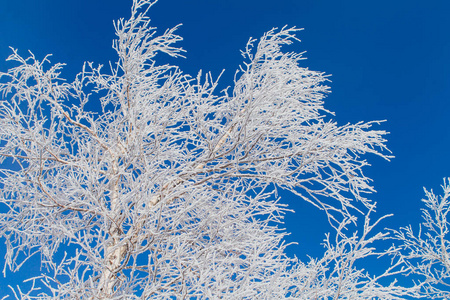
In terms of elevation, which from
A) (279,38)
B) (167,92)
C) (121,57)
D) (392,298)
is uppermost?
(279,38)

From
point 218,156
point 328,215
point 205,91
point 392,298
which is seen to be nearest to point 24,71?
point 205,91

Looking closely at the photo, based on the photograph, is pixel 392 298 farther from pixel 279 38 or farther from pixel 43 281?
pixel 279 38

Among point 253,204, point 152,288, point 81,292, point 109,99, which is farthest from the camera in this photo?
point 109,99

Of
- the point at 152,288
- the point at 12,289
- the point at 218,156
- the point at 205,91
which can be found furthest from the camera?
the point at 218,156

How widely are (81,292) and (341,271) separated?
2331 mm

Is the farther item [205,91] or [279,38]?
[279,38]

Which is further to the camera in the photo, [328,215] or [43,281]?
[328,215]

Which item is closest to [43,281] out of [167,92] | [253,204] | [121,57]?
[253,204]

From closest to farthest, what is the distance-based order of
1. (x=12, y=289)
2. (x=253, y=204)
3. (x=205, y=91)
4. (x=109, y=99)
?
(x=12, y=289) → (x=253, y=204) → (x=205, y=91) → (x=109, y=99)

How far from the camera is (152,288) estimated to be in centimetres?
274

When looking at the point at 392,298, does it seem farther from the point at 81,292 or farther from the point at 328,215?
the point at 81,292

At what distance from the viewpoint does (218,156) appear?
416 centimetres

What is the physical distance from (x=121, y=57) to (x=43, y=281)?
2.79 metres

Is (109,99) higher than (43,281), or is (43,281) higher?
(109,99)
